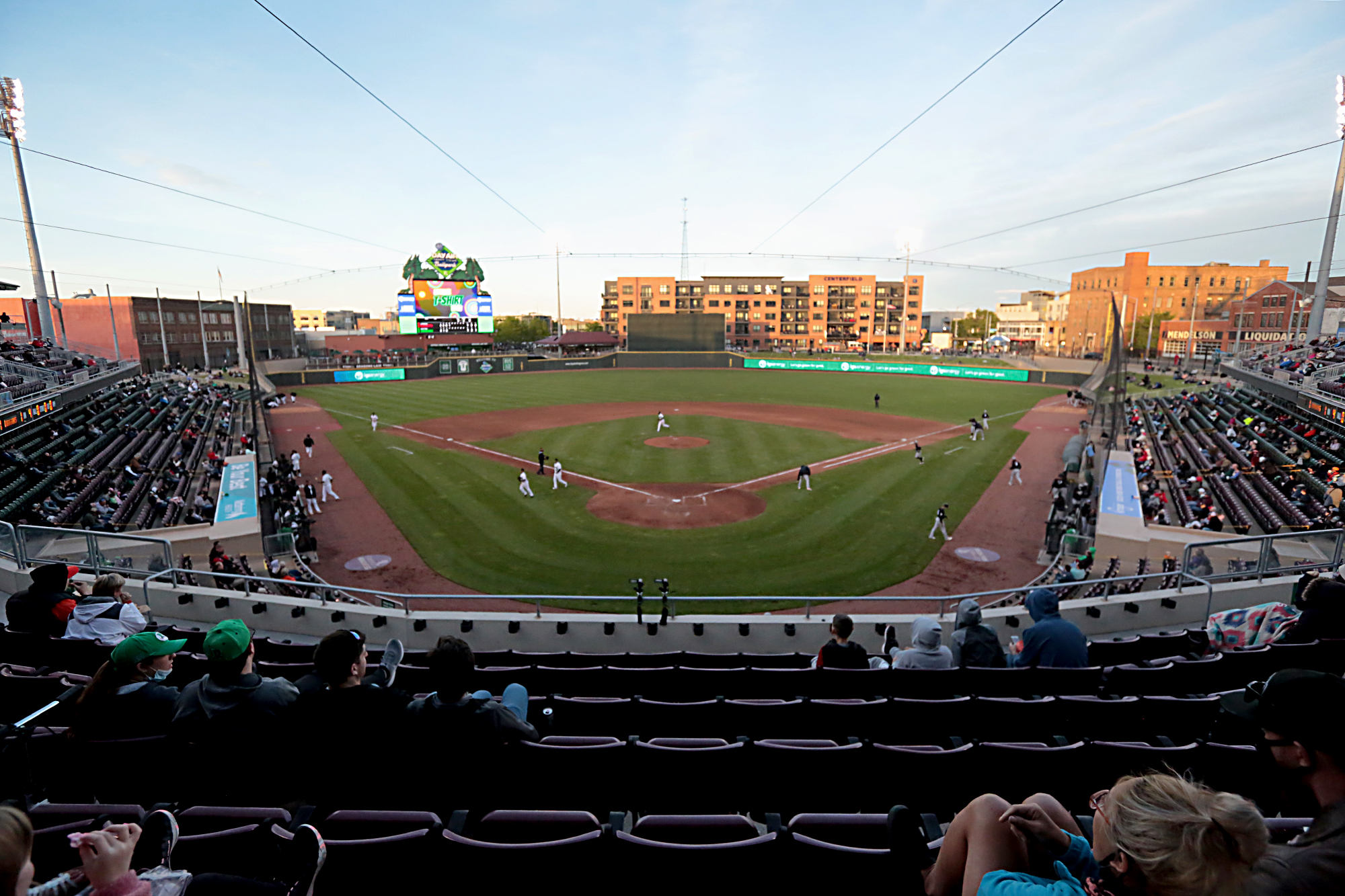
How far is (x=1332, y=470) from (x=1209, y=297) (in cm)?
11538

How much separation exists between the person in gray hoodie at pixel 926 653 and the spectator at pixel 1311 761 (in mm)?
2977

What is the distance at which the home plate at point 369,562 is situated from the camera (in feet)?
57.8

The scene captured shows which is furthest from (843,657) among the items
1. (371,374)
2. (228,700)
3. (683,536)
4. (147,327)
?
(147,327)

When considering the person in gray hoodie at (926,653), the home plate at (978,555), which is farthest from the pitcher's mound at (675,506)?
the person in gray hoodie at (926,653)

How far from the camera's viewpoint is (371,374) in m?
67.2

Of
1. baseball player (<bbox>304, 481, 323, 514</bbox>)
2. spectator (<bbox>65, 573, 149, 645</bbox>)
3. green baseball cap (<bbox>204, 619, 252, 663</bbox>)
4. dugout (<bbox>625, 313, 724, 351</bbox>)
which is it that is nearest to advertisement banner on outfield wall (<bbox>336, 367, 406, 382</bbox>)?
dugout (<bbox>625, 313, 724, 351</bbox>)

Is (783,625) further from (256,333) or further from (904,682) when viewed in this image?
(256,333)

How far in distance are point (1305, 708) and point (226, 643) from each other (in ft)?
17.8

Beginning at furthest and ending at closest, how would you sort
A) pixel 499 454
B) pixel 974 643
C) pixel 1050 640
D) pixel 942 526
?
pixel 499 454
pixel 942 526
pixel 974 643
pixel 1050 640

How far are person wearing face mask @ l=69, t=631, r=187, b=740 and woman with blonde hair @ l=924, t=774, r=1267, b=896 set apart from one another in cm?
449

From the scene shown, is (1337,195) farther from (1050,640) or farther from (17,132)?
(17,132)

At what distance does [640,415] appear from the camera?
42031 millimetres

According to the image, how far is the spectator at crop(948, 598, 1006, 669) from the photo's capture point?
20.1 feet

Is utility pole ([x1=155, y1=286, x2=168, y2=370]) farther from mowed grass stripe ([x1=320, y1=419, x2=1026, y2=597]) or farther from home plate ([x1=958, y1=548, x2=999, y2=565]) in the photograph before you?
home plate ([x1=958, y1=548, x2=999, y2=565])
